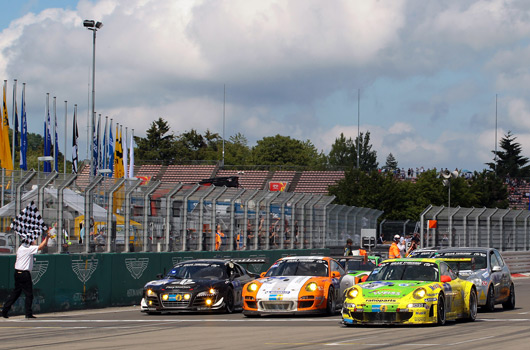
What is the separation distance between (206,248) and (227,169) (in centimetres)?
5809

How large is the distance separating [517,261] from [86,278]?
81.2 feet

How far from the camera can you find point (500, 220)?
39.1m

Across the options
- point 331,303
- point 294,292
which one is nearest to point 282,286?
point 294,292

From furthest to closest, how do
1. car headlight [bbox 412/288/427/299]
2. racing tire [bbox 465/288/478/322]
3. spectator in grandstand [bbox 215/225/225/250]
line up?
spectator in grandstand [bbox 215/225/225/250]
racing tire [bbox 465/288/478/322]
car headlight [bbox 412/288/427/299]

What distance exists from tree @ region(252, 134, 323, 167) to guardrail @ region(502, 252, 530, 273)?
7953 centimetres

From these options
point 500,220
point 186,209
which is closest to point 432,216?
point 500,220

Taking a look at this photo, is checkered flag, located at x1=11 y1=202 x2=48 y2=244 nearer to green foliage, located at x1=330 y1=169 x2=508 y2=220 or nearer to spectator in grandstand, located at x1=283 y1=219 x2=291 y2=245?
spectator in grandstand, located at x1=283 y1=219 x2=291 y2=245

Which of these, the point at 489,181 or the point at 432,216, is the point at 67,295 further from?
the point at 489,181

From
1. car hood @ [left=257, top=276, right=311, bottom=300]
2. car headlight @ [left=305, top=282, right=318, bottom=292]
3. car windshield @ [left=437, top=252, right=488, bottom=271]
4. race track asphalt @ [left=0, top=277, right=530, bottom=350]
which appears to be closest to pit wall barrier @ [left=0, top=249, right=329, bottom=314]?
race track asphalt @ [left=0, top=277, right=530, bottom=350]

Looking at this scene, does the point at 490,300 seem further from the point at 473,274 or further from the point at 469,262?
the point at 469,262

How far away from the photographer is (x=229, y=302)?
1798 centimetres

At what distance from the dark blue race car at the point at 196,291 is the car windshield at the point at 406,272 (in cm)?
401

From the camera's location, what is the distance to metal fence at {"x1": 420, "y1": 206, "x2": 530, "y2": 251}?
36.1m

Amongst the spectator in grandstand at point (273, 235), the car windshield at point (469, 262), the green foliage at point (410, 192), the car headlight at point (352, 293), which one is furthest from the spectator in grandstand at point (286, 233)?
the green foliage at point (410, 192)
